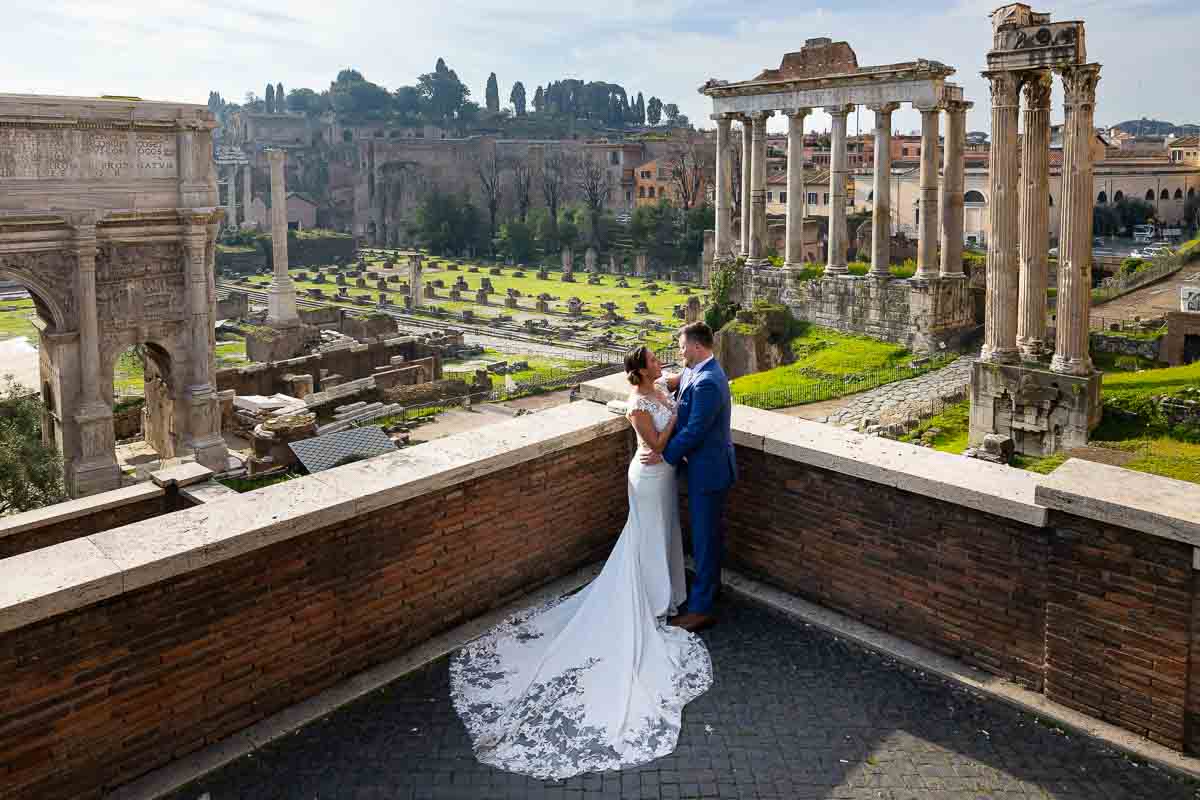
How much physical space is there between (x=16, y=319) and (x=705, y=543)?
46661mm

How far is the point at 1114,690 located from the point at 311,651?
3304mm

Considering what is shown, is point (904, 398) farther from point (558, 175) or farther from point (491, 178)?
point (491, 178)

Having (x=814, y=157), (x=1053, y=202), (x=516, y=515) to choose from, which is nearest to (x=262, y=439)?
(x=516, y=515)

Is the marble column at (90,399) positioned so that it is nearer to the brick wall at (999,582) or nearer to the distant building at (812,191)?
the brick wall at (999,582)

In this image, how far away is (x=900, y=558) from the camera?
4801mm

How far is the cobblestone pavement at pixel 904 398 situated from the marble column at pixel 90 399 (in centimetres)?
1188

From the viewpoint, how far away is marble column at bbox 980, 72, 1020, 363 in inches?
548

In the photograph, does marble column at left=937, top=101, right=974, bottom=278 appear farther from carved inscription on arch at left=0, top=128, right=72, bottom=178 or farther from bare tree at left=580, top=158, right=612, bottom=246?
bare tree at left=580, top=158, right=612, bottom=246

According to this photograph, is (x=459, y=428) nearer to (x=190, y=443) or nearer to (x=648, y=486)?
(x=190, y=443)

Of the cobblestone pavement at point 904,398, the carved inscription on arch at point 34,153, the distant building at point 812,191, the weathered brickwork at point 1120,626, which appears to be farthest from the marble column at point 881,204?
the distant building at point 812,191

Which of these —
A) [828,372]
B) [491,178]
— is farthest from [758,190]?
[491,178]

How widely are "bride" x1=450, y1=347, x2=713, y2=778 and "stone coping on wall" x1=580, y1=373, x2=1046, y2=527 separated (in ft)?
2.13

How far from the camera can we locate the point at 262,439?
730 inches

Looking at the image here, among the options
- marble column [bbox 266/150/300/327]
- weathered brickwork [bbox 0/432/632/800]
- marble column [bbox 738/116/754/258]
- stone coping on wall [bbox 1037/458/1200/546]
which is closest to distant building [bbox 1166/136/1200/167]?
marble column [bbox 738/116/754/258]
